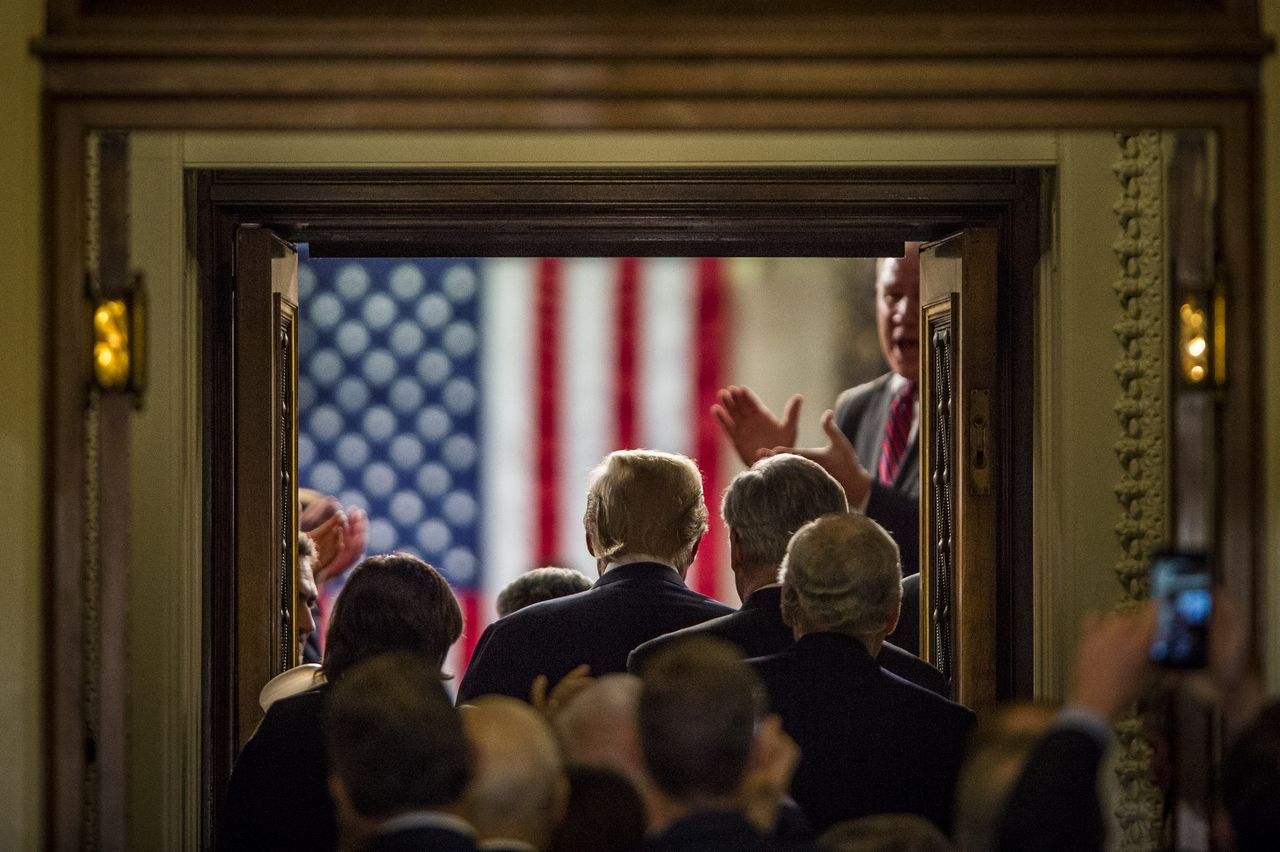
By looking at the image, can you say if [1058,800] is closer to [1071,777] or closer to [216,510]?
[1071,777]

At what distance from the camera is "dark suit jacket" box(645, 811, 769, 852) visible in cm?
186

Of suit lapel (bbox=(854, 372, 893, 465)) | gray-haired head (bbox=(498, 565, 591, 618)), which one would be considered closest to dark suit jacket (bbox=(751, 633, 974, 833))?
gray-haired head (bbox=(498, 565, 591, 618))

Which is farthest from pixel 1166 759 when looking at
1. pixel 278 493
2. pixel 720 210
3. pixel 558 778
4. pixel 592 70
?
pixel 278 493

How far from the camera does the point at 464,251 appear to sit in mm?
4164

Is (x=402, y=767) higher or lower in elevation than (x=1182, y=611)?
lower

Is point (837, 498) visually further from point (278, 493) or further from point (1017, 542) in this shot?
point (278, 493)

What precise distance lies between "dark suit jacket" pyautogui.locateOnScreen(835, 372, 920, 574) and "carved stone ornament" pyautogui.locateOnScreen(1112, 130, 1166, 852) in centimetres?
200

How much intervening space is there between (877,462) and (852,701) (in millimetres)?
3861

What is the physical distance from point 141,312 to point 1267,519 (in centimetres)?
147

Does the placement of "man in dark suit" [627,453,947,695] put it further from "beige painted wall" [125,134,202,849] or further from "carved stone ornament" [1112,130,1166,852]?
"beige painted wall" [125,134,202,849]

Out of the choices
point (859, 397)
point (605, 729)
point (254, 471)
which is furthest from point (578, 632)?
point (859, 397)

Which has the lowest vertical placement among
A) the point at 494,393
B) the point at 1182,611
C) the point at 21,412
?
the point at 1182,611

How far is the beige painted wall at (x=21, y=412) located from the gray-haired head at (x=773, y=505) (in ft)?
5.60

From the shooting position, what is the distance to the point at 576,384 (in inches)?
294
